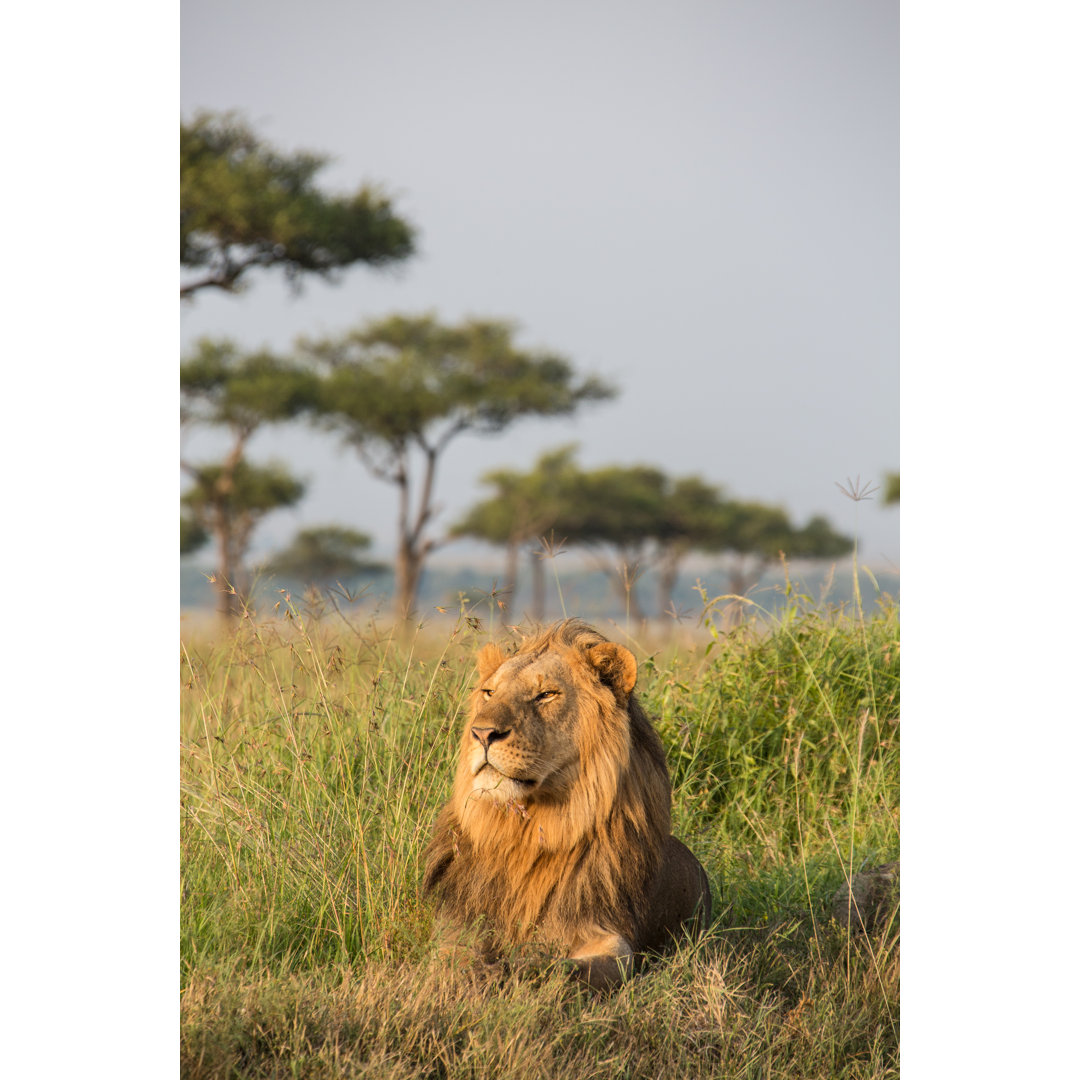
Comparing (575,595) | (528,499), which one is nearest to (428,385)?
(528,499)

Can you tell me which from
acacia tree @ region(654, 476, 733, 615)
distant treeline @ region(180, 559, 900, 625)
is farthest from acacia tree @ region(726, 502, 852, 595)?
distant treeline @ region(180, 559, 900, 625)

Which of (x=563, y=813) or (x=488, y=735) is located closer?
(x=488, y=735)

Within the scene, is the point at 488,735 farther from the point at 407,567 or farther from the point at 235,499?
the point at 235,499

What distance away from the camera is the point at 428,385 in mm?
18234

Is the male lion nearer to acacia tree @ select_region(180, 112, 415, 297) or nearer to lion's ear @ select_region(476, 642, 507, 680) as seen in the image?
lion's ear @ select_region(476, 642, 507, 680)

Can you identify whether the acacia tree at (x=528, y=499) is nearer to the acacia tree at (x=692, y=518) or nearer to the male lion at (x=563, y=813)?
the acacia tree at (x=692, y=518)

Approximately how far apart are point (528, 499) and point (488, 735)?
16501mm

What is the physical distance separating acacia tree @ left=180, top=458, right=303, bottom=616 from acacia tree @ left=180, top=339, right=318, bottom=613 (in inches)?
0.6

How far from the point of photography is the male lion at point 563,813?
2352 millimetres

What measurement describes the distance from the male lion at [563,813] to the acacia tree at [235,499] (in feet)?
41.0

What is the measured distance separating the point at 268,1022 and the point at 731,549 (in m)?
18.4

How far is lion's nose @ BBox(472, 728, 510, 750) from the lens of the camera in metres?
2.26
